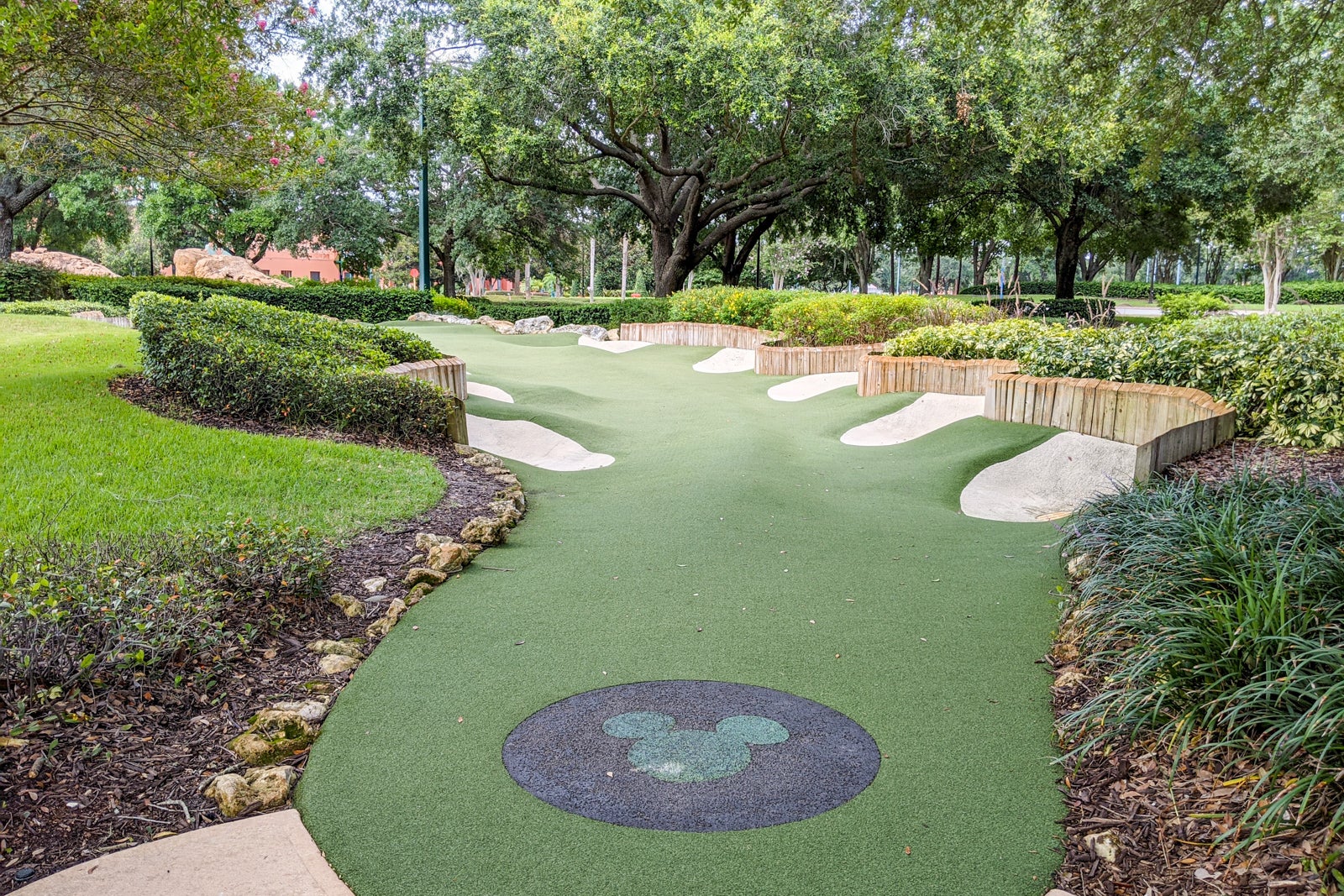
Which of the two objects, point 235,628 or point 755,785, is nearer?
point 755,785

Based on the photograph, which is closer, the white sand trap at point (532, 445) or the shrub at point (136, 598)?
Answer: the shrub at point (136, 598)

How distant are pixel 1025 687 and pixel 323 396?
557 centimetres

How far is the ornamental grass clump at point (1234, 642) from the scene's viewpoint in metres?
2.22

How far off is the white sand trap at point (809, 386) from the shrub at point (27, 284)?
14.5 meters

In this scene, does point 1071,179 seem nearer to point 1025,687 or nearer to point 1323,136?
point 1323,136

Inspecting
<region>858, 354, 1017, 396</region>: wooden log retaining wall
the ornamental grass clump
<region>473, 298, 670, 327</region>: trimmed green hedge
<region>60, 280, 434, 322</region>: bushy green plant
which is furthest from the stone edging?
<region>60, 280, 434, 322</region>: bushy green plant

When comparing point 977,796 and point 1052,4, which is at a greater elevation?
point 1052,4

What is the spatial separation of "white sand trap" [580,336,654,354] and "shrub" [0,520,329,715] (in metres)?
11.0

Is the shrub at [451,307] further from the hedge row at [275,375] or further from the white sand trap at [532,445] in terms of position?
the hedge row at [275,375]

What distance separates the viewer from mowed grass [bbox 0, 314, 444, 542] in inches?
171

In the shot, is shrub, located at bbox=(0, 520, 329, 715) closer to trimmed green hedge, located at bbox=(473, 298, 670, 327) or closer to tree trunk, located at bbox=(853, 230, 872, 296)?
trimmed green hedge, located at bbox=(473, 298, 670, 327)

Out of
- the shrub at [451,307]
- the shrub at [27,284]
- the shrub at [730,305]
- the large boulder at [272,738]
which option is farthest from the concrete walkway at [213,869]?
the shrub at [451,307]

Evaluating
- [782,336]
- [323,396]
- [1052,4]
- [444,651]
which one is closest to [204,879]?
[444,651]

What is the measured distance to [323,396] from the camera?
22.3 feet
